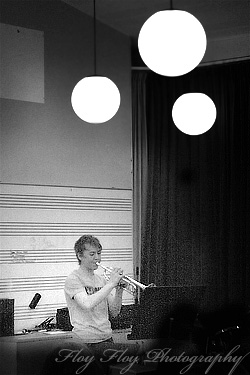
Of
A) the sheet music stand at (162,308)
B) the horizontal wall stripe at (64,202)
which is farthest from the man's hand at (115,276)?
the horizontal wall stripe at (64,202)

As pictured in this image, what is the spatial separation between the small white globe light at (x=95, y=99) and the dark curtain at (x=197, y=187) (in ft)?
Answer: 0.36

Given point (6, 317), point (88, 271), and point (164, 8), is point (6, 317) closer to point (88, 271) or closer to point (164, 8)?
point (88, 271)

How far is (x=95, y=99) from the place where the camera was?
3553mm

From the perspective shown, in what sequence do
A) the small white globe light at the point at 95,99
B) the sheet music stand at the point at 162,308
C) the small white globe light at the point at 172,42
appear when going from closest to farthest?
the small white globe light at the point at 172,42, the sheet music stand at the point at 162,308, the small white globe light at the point at 95,99

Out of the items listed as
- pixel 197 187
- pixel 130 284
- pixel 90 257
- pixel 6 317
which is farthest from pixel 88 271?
pixel 197 187

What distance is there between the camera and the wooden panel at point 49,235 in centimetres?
352

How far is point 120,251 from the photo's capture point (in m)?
3.51

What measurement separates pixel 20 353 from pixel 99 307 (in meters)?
0.41

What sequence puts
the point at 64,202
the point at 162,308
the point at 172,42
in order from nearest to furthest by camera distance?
the point at 172,42 < the point at 162,308 < the point at 64,202

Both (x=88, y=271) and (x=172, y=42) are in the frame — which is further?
(x=88, y=271)

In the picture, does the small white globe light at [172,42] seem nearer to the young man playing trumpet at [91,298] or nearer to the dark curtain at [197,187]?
the dark curtain at [197,187]

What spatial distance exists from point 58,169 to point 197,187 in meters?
0.60

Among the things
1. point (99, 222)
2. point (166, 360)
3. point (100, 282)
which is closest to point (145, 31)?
point (99, 222)

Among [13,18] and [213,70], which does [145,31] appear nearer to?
[213,70]
